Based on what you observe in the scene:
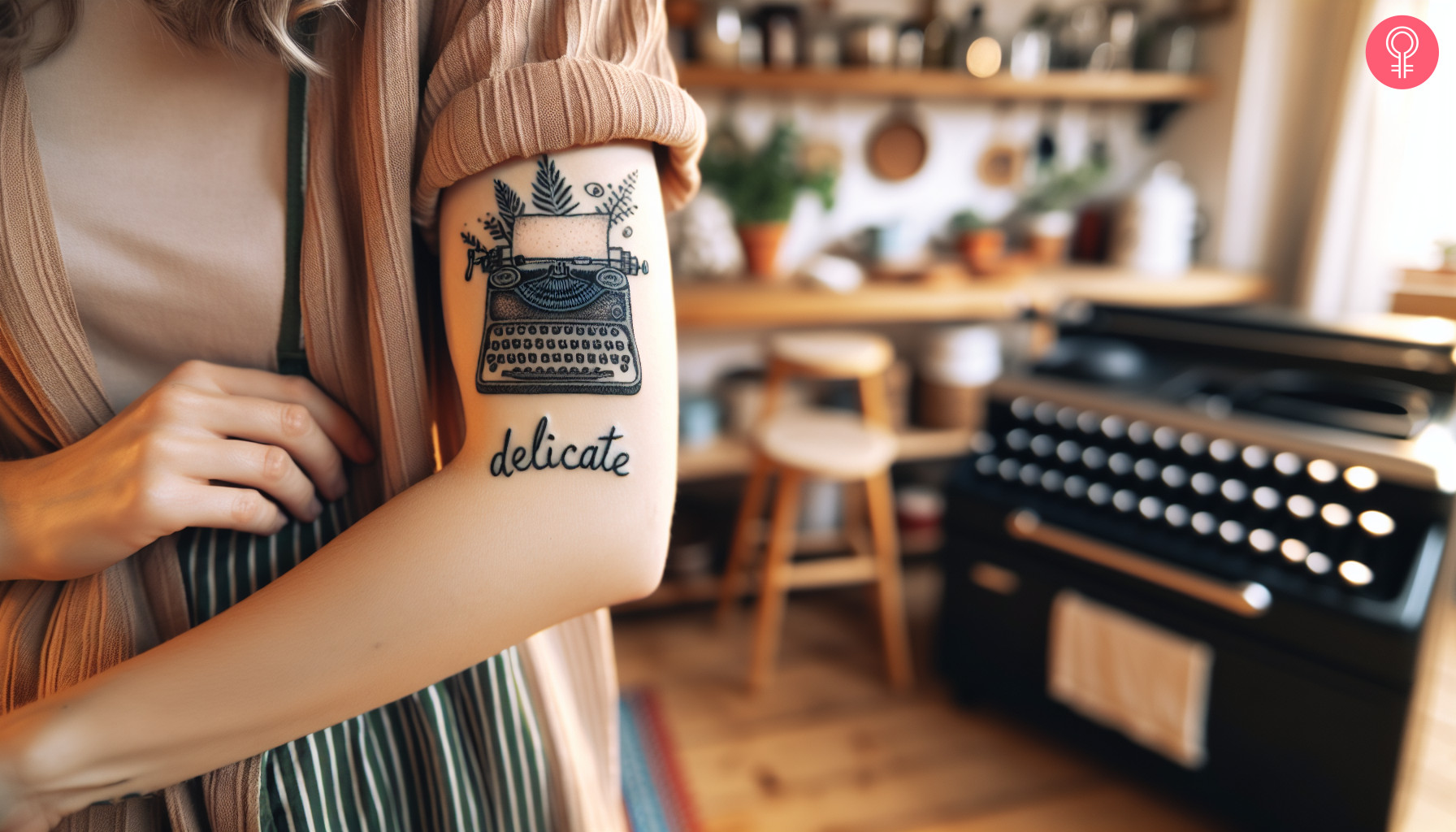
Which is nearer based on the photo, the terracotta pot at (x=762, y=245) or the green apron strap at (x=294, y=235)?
the green apron strap at (x=294, y=235)

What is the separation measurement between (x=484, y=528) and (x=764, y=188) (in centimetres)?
219

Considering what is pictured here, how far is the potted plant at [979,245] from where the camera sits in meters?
2.50

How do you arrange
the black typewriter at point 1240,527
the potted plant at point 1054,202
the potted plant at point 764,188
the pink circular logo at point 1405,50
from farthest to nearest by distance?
the potted plant at point 1054,202 → the potted plant at point 764,188 → the black typewriter at point 1240,527 → the pink circular logo at point 1405,50

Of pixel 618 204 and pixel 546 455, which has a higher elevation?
pixel 618 204

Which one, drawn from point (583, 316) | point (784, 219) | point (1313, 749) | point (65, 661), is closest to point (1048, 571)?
point (1313, 749)

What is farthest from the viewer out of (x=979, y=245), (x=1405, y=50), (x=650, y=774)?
(x=979, y=245)

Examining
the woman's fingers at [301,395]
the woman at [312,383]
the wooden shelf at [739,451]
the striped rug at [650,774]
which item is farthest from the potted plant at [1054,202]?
the woman's fingers at [301,395]

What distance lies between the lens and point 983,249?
2520 mm

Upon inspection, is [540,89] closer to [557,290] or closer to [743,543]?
[557,290]

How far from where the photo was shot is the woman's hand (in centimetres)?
42

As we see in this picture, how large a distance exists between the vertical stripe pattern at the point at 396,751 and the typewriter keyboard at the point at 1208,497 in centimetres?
144

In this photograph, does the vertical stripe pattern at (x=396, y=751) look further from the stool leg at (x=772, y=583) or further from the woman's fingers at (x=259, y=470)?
the stool leg at (x=772, y=583)

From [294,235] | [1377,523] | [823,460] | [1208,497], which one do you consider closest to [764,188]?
[823,460]

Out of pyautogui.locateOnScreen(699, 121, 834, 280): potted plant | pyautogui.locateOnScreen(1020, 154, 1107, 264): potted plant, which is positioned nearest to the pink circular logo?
pyautogui.locateOnScreen(699, 121, 834, 280): potted plant
